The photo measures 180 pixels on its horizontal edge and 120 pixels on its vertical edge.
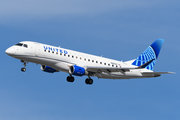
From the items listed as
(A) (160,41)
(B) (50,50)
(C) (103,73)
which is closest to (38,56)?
(B) (50,50)

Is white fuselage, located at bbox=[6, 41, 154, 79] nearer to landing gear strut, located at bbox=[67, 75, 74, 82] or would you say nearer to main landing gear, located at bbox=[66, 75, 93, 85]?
main landing gear, located at bbox=[66, 75, 93, 85]

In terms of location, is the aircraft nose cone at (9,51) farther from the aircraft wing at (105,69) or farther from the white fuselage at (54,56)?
the aircraft wing at (105,69)

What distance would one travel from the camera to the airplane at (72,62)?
4709 centimetres

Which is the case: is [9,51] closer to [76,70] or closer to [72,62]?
[72,62]

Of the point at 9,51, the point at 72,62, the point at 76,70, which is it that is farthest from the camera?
the point at 72,62

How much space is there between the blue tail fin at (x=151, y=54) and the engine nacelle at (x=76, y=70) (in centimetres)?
1265

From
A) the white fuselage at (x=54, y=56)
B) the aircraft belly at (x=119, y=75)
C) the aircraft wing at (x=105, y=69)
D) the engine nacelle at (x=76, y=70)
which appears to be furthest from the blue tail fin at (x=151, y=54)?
the engine nacelle at (x=76, y=70)

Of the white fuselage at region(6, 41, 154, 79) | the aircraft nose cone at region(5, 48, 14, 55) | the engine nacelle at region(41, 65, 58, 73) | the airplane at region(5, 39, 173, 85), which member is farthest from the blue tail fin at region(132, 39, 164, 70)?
the aircraft nose cone at region(5, 48, 14, 55)

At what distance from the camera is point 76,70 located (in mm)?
48938

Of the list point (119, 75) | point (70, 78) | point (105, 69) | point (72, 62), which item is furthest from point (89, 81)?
point (119, 75)

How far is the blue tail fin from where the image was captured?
59031 mm

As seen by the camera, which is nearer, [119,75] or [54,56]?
[54,56]

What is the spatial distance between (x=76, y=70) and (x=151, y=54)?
1808 cm

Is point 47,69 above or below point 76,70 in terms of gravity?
above
